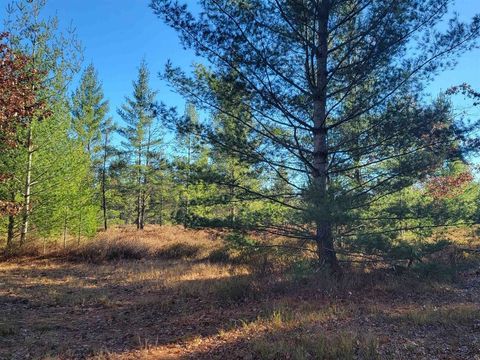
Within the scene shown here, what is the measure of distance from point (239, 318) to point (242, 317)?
0.08 m

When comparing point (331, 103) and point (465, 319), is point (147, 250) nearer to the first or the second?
Answer: point (331, 103)

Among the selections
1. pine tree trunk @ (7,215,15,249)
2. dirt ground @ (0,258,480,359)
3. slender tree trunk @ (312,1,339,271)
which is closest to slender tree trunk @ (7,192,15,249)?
pine tree trunk @ (7,215,15,249)

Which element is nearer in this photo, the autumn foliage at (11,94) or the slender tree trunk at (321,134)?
the autumn foliage at (11,94)

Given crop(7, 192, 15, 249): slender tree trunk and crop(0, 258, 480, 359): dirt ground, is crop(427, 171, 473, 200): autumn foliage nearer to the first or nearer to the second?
crop(0, 258, 480, 359): dirt ground

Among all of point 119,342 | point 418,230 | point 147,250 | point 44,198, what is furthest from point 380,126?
point 44,198

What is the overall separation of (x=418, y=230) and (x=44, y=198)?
43.4 feet

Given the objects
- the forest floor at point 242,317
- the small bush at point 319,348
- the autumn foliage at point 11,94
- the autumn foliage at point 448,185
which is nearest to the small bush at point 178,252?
the forest floor at point 242,317

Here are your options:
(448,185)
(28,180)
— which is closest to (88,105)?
(28,180)

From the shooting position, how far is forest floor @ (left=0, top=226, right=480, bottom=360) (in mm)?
5152

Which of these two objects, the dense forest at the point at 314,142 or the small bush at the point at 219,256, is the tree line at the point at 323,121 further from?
the small bush at the point at 219,256

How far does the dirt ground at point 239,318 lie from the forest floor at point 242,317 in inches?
0.8

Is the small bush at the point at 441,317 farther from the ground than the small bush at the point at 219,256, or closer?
closer

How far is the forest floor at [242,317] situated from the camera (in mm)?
5152

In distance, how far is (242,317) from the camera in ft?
22.5
